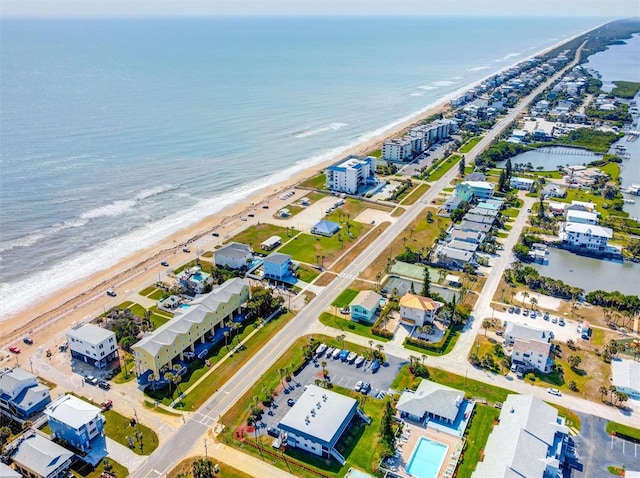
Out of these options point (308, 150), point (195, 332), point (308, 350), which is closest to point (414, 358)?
point (308, 350)

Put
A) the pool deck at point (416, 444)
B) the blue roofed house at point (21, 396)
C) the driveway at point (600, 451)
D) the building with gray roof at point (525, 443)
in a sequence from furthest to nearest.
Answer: the blue roofed house at point (21, 396) < the driveway at point (600, 451) < the pool deck at point (416, 444) < the building with gray roof at point (525, 443)

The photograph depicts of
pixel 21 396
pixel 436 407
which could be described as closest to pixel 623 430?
pixel 436 407

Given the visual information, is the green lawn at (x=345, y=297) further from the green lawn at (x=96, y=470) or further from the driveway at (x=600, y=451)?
the green lawn at (x=96, y=470)

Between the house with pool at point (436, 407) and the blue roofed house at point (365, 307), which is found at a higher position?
the blue roofed house at point (365, 307)

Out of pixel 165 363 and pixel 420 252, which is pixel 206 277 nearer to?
pixel 165 363

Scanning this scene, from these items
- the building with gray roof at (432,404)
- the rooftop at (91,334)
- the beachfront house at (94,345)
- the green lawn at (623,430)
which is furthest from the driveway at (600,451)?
the rooftop at (91,334)

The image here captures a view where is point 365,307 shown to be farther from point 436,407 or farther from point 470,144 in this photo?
point 470,144
